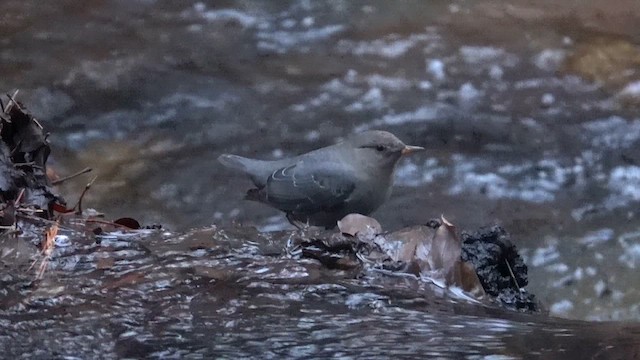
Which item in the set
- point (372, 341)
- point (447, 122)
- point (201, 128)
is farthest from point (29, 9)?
point (372, 341)

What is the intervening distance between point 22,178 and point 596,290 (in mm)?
2351

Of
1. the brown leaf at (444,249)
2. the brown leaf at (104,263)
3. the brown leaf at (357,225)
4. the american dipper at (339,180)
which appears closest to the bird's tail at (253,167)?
the american dipper at (339,180)

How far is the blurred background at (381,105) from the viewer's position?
434cm

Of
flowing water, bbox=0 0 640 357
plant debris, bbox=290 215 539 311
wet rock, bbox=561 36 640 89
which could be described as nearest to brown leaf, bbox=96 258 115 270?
plant debris, bbox=290 215 539 311

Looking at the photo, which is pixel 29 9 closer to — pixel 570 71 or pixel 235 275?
pixel 570 71

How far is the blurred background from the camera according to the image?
434cm

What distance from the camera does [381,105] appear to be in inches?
207

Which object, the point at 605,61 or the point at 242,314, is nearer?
the point at 242,314

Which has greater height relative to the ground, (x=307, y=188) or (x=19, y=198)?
(x=307, y=188)

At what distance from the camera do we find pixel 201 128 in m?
5.16

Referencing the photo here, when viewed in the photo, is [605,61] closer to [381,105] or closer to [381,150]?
[381,105]

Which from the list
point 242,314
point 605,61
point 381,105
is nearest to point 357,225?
point 242,314

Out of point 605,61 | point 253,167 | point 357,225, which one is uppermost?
point 605,61

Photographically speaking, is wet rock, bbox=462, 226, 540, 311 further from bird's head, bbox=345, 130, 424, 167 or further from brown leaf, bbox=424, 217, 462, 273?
bird's head, bbox=345, 130, 424, 167
